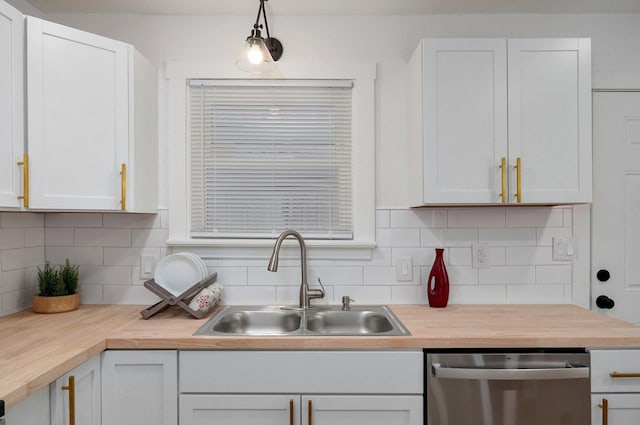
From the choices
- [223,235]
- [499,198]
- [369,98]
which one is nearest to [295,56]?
Result: [369,98]

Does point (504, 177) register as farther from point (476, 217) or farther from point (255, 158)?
point (255, 158)

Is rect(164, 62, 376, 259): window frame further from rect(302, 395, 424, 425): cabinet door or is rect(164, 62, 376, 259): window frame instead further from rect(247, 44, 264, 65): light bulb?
rect(302, 395, 424, 425): cabinet door

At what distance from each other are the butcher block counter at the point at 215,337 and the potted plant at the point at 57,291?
0.18ft

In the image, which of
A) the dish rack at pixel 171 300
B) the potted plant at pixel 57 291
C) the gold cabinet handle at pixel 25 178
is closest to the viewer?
the gold cabinet handle at pixel 25 178

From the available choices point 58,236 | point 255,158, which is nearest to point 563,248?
point 255,158

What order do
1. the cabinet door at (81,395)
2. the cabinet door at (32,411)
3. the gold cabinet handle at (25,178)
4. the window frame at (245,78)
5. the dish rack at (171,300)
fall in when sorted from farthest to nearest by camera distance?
the window frame at (245,78)
the dish rack at (171,300)
the gold cabinet handle at (25,178)
the cabinet door at (81,395)
the cabinet door at (32,411)

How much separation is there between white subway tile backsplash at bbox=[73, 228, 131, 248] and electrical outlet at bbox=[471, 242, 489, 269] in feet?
6.10

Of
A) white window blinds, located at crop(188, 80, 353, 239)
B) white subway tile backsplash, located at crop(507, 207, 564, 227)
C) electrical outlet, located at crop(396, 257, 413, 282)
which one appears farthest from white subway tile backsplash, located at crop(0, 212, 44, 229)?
white subway tile backsplash, located at crop(507, 207, 564, 227)

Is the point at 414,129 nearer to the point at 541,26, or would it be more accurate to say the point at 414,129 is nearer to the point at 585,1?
the point at 541,26

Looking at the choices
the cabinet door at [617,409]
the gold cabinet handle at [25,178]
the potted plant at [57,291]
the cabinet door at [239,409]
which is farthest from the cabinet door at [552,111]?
the potted plant at [57,291]

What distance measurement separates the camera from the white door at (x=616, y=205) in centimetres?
215

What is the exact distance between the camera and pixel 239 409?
153 centimetres

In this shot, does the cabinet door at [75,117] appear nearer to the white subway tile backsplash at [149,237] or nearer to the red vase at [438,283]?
the white subway tile backsplash at [149,237]

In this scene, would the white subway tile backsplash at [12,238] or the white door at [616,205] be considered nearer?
the white subway tile backsplash at [12,238]
